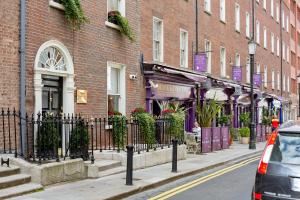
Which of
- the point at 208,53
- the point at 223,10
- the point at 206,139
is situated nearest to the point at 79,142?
the point at 206,139

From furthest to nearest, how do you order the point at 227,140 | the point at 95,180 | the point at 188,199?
the point at 227,140 → the point at 95,180 → the point at 188,199

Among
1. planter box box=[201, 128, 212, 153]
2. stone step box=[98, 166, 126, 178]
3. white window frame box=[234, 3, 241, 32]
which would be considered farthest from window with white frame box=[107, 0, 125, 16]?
white window frame box=[234, 3, 241, 32]

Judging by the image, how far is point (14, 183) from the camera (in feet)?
32.1

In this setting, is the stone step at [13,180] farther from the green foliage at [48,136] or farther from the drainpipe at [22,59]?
the drainpipe at [22,59]

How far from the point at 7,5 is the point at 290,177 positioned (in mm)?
8086

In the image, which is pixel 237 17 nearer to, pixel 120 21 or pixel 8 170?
pixel 120 21

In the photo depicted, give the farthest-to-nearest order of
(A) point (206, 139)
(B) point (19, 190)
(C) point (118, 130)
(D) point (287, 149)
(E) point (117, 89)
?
(A) point (206, 139) < (E) point (117, 89) < (C) point (118, 130) < (B) point (19, 190) < (D) point (287, 149)

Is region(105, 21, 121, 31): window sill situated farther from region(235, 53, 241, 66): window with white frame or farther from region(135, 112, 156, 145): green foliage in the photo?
region(235, 53, 241, 66): window with white frame

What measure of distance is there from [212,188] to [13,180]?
4417mm

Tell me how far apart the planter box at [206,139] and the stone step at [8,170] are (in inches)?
421

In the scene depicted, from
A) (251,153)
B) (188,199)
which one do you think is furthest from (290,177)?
(251,153)

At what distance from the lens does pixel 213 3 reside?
2842 centimetres

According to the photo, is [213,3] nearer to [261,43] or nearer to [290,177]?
[261,43]

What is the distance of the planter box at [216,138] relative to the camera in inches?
846
